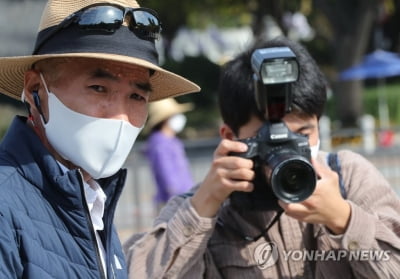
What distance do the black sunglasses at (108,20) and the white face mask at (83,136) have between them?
206mm

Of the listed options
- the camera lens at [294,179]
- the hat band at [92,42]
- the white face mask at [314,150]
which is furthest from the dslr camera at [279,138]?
the hat band at [92,42]

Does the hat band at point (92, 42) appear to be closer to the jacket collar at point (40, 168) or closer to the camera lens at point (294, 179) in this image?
the jacket collar at point (40, 168)

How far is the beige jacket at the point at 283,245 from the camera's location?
2.53 metres

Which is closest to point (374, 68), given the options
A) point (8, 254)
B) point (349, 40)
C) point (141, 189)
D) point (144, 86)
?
point (349, 40)

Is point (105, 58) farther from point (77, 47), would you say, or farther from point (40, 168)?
point (40, 168)

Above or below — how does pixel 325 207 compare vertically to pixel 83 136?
below

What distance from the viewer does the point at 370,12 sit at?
73.9 feet

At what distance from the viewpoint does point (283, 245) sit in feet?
8.71

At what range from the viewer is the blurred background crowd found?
9.19m

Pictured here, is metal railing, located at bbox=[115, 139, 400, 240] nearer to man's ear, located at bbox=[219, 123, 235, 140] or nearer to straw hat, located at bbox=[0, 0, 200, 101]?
man's ear, located at bbox=[219, 123, 235, 140]

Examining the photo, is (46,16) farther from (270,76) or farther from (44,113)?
(270,76)

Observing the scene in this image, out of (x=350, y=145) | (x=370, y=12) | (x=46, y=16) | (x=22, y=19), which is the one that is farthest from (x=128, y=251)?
(x=370, y=12)

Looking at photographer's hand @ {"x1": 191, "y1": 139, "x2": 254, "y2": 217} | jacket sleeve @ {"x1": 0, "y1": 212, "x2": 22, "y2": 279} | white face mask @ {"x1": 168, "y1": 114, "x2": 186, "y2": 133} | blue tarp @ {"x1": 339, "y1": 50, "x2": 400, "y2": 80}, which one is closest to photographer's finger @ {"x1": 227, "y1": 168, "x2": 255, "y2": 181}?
photographer's hand @ {"x1": 191, "y1": 139, "x2": 254, "y2": 217}

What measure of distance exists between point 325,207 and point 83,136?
82cm
